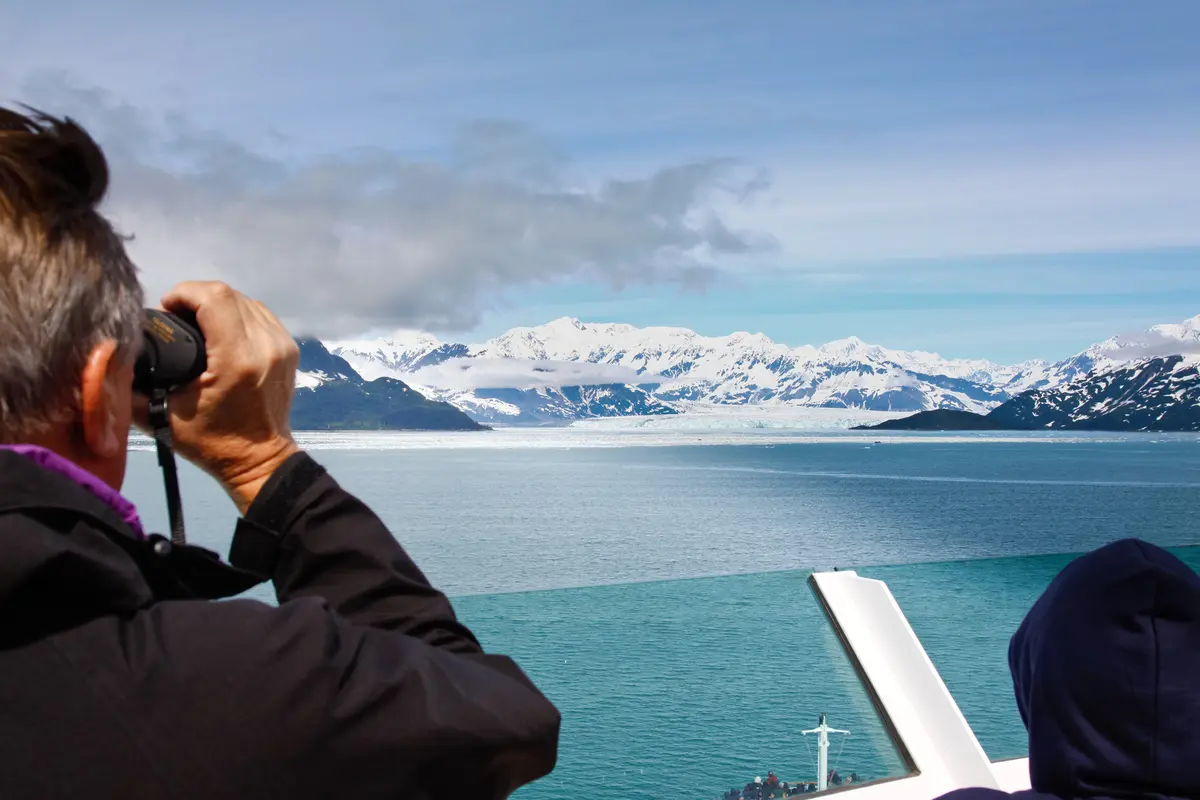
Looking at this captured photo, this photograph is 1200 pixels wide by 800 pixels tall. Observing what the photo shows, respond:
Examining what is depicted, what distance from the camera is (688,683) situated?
3.00 m

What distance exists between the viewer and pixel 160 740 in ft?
1.96

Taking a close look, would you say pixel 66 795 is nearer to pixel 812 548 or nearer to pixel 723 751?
pixel 723 751

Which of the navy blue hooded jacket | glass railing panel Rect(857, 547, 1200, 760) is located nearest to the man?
the navy blue hooded jacket

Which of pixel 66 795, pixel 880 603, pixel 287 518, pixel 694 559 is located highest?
pixel 287 518

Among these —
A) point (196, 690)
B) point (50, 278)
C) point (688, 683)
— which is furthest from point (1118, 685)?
point (688, 683)

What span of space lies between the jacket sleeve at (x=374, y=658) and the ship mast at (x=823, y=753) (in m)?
2.21

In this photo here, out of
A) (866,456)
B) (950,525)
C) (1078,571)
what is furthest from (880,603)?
(866,456)

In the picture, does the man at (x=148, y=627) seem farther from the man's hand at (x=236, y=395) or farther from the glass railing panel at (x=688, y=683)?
the glass railing panel at (x=688, y=683)

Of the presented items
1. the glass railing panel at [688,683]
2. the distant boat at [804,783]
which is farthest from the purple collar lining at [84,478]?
the distant boat at [804,783]

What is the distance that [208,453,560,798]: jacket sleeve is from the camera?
637 millimetres

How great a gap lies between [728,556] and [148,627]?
58.1 metres

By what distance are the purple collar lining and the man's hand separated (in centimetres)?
13

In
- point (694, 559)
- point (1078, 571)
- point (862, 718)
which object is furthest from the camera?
point (694, 559)

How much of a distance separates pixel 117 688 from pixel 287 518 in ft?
0.72
